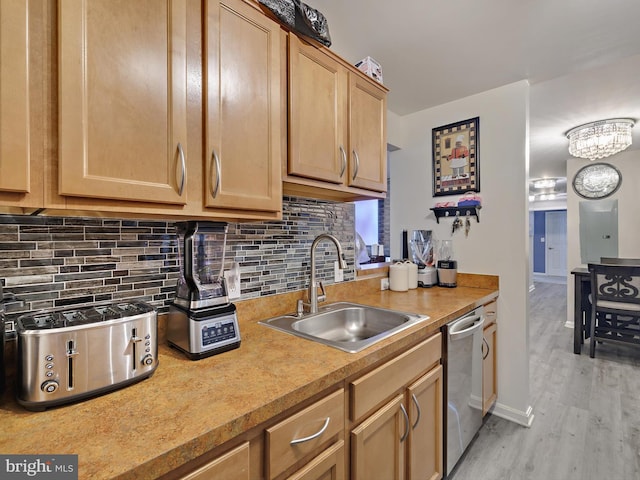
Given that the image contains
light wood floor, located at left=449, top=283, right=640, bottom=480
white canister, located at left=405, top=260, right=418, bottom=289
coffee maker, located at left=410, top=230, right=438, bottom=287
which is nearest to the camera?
light wood floor, located at left=449, top=283, right=640, bottom=480

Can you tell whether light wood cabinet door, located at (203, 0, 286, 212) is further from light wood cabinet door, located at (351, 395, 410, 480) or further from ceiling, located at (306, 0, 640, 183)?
light wood cabinet door, located at (351, 395, 410, 480)

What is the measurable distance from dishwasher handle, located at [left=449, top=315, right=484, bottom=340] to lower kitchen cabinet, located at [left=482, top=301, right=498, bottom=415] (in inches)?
9.4

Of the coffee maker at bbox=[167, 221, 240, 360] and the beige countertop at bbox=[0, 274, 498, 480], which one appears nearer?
the beige countertop at bbox=[0, 274, 498, 480]

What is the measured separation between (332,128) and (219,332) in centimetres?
101

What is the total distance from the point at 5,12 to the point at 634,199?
5.95 metres

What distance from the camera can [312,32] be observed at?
1.30 meters

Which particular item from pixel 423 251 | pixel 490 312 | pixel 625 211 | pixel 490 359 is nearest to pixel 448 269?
pixel 423 251

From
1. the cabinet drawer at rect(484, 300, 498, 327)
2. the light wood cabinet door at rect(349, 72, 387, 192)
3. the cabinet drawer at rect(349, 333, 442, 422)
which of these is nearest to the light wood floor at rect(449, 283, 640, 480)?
the cabinet drawer at rect(484, 300, 498, 327)

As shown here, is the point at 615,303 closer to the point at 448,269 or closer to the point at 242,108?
the point at 448,269

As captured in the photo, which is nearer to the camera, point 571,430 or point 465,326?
point 465,326

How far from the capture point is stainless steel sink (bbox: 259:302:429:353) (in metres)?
1.43

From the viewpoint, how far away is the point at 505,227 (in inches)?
87.2

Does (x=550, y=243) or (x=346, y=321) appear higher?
(x=550, y=243)

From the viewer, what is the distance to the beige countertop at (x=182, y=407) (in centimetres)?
57
